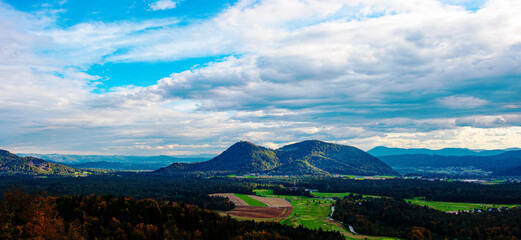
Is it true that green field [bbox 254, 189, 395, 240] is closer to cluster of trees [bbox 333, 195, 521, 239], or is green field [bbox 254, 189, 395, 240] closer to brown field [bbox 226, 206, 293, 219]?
brown field [bbox 226, 206, 293, 219]

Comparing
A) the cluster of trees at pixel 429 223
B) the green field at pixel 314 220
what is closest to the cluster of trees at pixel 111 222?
the green field at pixel 314 220

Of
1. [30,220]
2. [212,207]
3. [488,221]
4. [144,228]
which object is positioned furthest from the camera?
[212,207]

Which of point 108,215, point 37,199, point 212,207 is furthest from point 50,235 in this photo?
point 212,207

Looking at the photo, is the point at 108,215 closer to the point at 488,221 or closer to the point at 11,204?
the point at 11,204

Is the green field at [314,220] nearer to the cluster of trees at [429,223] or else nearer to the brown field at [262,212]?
the brown field at [262,212]

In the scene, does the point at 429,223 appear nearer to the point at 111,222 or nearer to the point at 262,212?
the point at 262,212

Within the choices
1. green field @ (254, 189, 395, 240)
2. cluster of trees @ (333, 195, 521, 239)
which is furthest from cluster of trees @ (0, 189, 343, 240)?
cluster of trees @ (333, 195, 521, 239)
